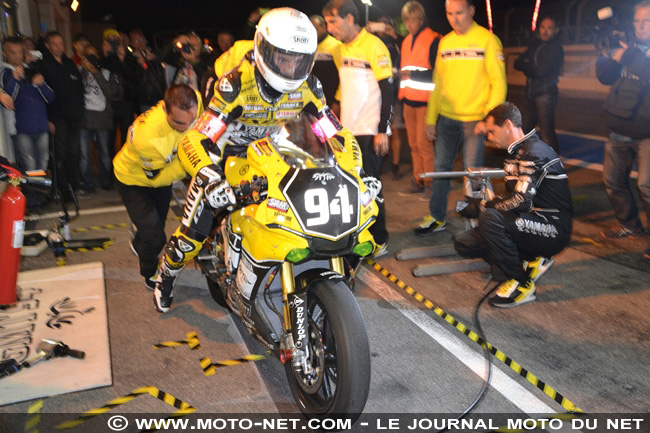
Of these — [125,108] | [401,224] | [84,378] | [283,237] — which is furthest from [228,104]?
[125,108]

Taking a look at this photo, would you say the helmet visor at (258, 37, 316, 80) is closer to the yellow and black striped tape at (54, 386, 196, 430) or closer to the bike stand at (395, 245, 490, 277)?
the yellow and black striped tape at (54, 386, 196, 430)

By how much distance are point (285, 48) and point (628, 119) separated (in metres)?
4.19

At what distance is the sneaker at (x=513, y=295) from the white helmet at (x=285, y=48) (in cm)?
249

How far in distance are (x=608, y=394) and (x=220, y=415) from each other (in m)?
2.43

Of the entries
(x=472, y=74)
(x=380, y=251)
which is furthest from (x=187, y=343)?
(x=472, y=74)

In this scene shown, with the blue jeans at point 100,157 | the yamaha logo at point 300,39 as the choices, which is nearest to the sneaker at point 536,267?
the yamaha logo at point 300,39

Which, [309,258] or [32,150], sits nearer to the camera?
[309,258]

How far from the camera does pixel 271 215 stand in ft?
11.1

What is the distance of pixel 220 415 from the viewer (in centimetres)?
376

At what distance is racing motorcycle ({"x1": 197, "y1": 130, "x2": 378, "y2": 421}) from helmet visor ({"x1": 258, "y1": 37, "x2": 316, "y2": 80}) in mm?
612

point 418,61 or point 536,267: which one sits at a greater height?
point 418,61

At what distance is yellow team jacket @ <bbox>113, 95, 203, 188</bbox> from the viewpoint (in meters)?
5.31

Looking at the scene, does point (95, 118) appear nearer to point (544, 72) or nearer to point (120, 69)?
point (120, 69)

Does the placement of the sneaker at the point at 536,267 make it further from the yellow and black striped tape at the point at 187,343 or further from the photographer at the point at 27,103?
the photographer at the point at 27,103
